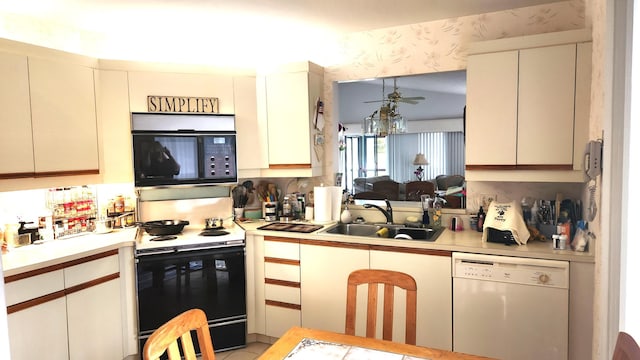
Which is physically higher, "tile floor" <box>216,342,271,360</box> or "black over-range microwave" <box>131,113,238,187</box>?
"black over-range microwave" <box>131,113,238,187</box>

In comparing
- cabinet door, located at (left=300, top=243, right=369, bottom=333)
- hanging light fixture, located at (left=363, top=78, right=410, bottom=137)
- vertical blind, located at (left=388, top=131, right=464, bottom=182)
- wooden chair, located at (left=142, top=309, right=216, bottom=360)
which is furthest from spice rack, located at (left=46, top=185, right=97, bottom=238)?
vertical blind, located at (left=388, top=131, right=464, bottom=182)

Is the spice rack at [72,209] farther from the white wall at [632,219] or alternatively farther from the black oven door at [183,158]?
the white wall at [632,219]

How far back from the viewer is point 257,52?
364 cm

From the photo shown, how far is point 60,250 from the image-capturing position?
2.53 metres

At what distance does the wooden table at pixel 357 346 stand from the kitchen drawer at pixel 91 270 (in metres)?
1.59

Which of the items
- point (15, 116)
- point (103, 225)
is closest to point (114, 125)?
point (15, 116)

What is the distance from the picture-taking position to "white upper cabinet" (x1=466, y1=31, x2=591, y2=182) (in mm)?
2332

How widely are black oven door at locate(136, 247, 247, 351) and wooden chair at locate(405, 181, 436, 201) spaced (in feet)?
6.40

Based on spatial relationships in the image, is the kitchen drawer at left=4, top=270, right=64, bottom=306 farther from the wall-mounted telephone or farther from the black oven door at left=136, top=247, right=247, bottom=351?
the wall-mounted telephone

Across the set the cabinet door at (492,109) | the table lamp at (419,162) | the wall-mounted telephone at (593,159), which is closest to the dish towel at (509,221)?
the cabinet door at (492,109)

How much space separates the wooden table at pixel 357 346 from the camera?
1.49 m

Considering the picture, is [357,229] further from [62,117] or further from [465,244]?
[62,117]

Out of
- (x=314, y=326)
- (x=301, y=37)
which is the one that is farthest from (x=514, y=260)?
(x=301, y=37)

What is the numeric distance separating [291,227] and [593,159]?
199 cm
